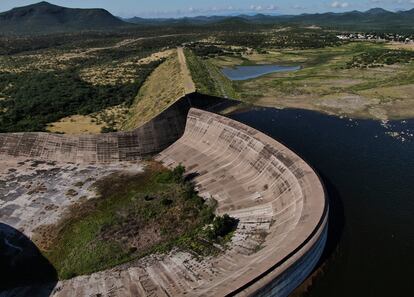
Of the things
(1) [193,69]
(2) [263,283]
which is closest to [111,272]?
(2) [263,283]

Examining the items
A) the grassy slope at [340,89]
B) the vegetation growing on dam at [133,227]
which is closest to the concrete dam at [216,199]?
the vegetation growing on dam at [133,227]

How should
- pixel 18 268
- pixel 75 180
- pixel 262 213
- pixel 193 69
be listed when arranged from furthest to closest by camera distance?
pixel 193 69, pixel 75 180, pixel 262 213, pixel 18 268

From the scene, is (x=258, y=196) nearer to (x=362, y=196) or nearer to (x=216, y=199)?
(x=216, y=199)

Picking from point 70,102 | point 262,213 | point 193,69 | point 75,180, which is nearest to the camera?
point 262,213

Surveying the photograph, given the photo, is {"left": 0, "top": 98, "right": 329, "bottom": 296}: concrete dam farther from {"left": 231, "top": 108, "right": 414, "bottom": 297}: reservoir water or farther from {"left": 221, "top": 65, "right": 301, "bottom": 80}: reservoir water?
{"left": 221, "top": 65, "right": 301, "bottom": 80}: reservoir water

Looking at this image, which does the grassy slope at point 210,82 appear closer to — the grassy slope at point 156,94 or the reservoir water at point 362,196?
the grassy slope at point 156,94

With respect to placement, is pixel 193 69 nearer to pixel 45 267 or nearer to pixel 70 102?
pixel 70 102

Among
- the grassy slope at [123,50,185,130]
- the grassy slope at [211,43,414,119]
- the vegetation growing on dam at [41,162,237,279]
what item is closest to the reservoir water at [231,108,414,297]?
the grassy slope at [211,43,414,119]
